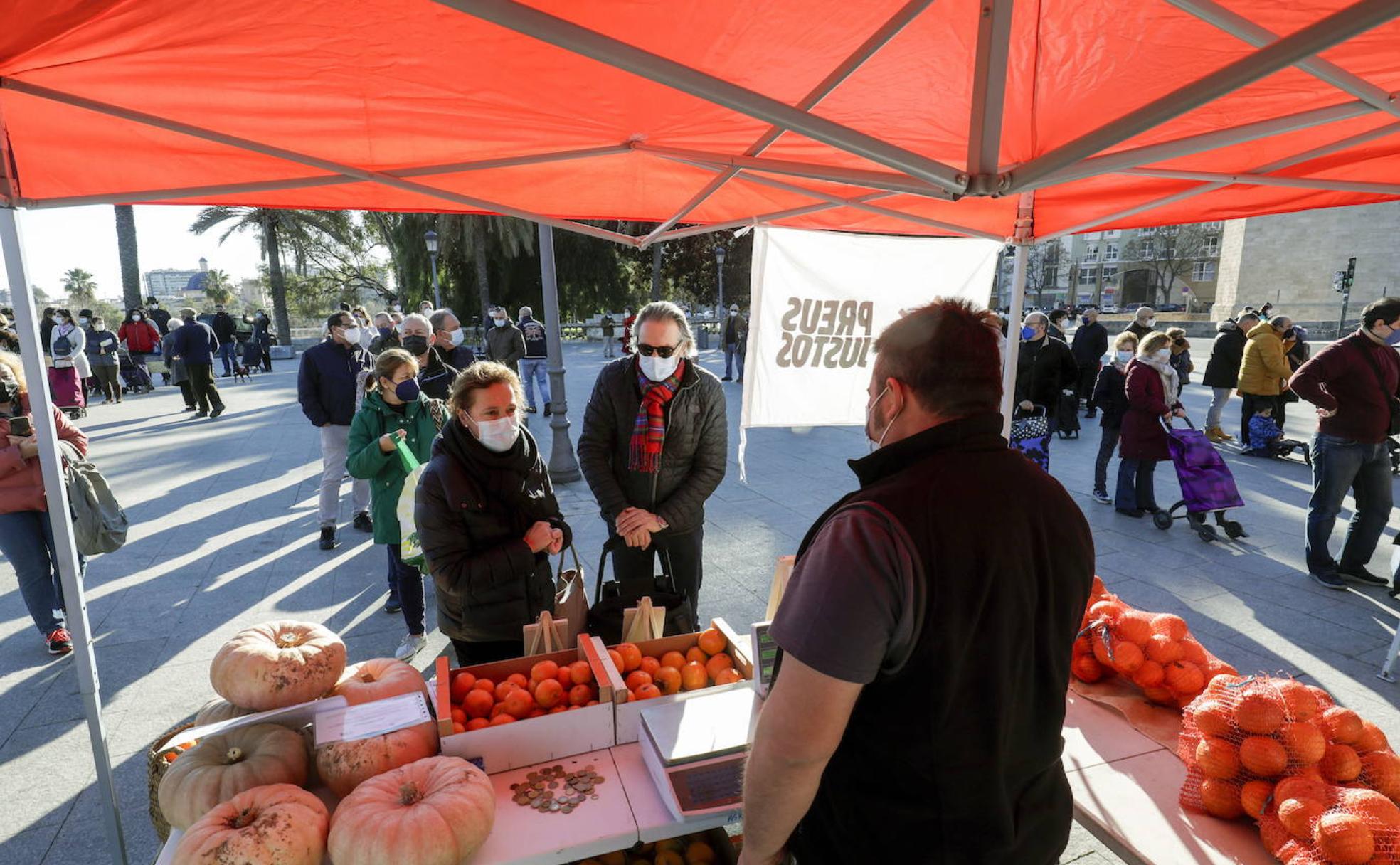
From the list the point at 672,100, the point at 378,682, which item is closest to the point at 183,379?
the point at 378,682

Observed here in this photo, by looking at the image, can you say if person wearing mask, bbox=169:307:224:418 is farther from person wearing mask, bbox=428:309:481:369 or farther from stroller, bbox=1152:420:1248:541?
stroller, bbox=1152:420:1248:541

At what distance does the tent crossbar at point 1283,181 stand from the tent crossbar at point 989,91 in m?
1.41

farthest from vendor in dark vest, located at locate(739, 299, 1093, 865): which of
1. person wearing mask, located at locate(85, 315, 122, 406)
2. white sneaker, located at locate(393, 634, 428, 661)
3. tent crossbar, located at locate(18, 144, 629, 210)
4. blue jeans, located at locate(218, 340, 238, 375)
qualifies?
blue jeans, located at locate(218, 340, 238, 375)

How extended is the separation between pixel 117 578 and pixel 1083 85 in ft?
22.8

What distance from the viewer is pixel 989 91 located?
1.69 m

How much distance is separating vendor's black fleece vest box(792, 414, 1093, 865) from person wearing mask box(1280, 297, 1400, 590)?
5101mm

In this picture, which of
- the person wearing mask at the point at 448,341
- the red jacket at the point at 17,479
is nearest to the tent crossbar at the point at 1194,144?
the red jacket at the point at 17,479

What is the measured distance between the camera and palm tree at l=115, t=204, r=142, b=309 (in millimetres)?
20203

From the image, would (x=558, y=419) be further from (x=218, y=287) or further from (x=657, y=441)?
(x=218, y=287)

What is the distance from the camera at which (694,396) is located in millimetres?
3758

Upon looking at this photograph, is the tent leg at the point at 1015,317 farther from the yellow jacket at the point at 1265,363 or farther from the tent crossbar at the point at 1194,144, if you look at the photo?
the yellow jacket at the point at 1265,363

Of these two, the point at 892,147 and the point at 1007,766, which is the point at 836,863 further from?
the point at 892,147

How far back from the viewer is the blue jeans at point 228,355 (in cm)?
1894

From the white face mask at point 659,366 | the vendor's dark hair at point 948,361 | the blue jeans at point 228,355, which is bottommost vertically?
the blue jeans at point 228,355
